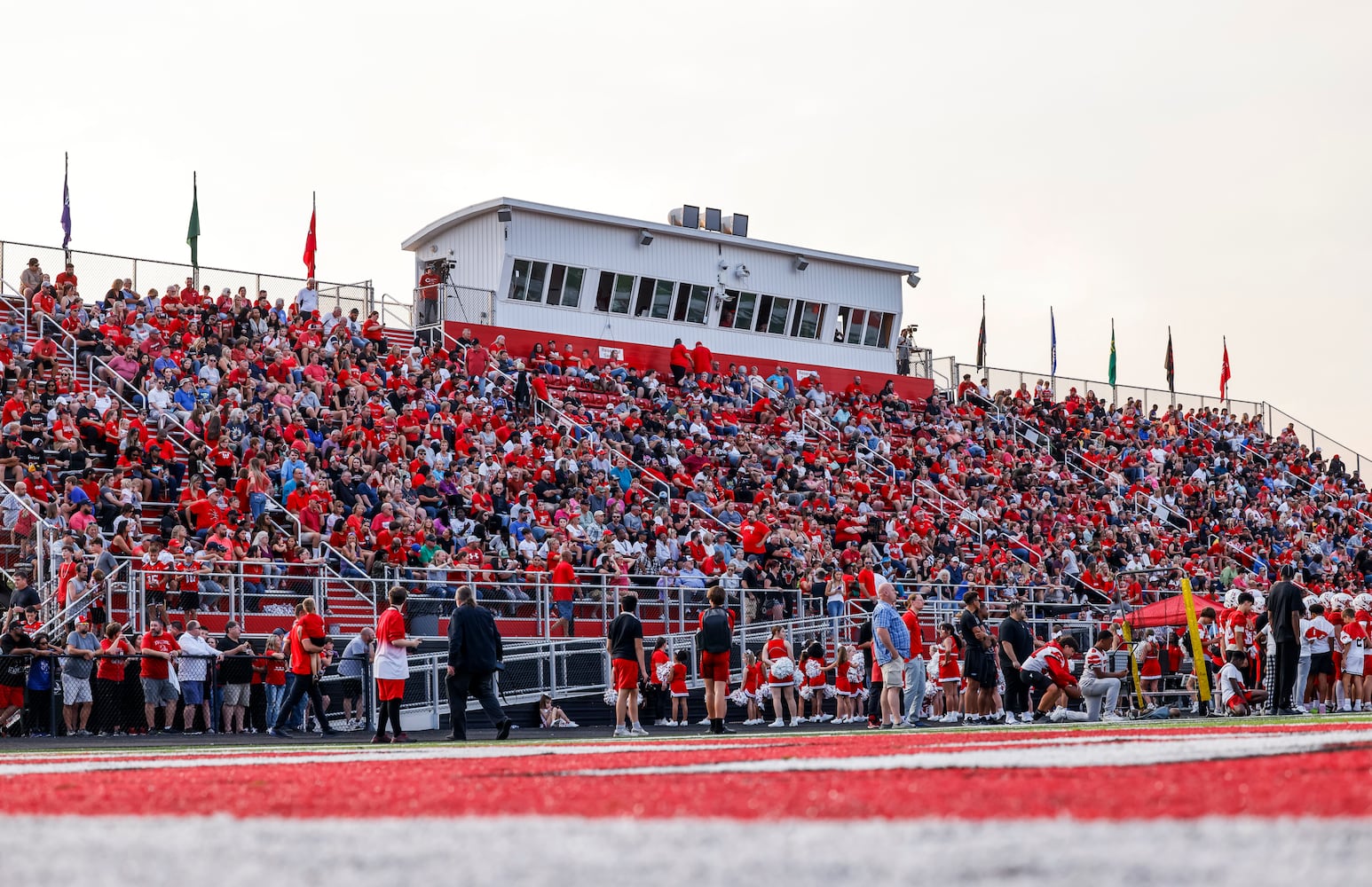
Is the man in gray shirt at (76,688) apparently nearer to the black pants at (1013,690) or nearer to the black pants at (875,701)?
the black pants at (875,701)

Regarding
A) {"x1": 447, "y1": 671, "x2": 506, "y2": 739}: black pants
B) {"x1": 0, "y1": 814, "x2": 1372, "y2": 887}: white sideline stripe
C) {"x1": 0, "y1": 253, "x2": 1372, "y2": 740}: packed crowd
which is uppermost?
{"x1": 0, "y1": 253, "x2": 1372, "y2": 740}: packed crowd

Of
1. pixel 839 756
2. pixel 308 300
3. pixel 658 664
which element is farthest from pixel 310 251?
pixel 839 756

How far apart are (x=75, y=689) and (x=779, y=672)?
847 cm

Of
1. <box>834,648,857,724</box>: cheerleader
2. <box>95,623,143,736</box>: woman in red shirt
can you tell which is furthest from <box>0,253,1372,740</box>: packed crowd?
<box>834,648,857,724</box>: cheerleader

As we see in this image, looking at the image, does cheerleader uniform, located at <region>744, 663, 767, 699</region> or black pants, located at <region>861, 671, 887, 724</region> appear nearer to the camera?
black pants, located at <region>861, 671, 887, 724</region>

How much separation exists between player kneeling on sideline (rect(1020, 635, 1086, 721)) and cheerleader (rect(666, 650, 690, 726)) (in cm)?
446

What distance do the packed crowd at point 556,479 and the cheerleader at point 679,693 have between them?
2265 mm

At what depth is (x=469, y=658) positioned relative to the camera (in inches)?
577

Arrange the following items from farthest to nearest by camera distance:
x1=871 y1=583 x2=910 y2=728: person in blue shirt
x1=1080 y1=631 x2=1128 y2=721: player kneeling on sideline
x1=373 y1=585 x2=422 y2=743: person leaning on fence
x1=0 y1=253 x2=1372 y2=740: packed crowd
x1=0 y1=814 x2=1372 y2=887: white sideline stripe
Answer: x1=0 y1=253 x2=1372 y2=740: packed crowd, x1=1080 y1=631 x2=1128 y2=721: player kneeling on sideline, x1=871 y1=583 x2=910 y2=728: person in blue shirt, x1=373 y1=585 x2=422 y2=743: person leaning on fence, x1=0 y1=814 x2=1372 y2=887: white sideline stripe

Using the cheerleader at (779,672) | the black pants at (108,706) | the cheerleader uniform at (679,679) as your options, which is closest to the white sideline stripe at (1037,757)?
the black pants at (108,706)

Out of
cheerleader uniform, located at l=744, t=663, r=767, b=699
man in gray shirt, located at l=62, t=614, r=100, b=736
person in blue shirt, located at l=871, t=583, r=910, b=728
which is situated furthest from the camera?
cheerleader uniform, located at l=744, t=663, r=767, b=699

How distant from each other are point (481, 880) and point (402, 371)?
26.8 metres

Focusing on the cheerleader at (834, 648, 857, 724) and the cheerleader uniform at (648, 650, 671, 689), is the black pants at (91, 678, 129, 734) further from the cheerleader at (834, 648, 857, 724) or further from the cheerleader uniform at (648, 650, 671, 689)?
the cheerleader at (834, 648, 857, 724)

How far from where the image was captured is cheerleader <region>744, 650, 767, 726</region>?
22250 millimetres
